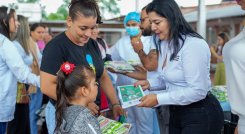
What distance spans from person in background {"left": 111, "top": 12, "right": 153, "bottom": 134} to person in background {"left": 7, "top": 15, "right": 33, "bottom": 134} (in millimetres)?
1188

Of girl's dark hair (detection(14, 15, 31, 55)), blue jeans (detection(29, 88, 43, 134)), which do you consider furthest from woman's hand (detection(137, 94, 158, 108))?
blue jeans (detection(29, 88, 43, 134))

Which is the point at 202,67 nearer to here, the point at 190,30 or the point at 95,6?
the point at 190,30

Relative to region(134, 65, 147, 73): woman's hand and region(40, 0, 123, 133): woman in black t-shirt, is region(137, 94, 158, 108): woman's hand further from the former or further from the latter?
region(134, 65, 147, 73): woman's hand

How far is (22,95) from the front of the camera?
4.27m

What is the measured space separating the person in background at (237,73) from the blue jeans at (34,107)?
13.1ft

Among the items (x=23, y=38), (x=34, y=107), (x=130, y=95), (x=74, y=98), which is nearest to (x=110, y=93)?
(x=130, y=95)

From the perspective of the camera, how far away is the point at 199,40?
247cm

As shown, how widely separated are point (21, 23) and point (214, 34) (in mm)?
17691

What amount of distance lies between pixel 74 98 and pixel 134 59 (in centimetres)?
229

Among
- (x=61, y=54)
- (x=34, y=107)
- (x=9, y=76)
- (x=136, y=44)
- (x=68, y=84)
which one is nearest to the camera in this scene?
(x=68, y=84)

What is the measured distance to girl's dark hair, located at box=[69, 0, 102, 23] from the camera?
2.64m

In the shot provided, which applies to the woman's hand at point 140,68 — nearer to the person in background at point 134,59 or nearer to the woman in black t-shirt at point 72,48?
the person in background at point 134,59

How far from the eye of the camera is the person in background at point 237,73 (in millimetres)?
1801

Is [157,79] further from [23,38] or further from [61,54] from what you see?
[23,38]
